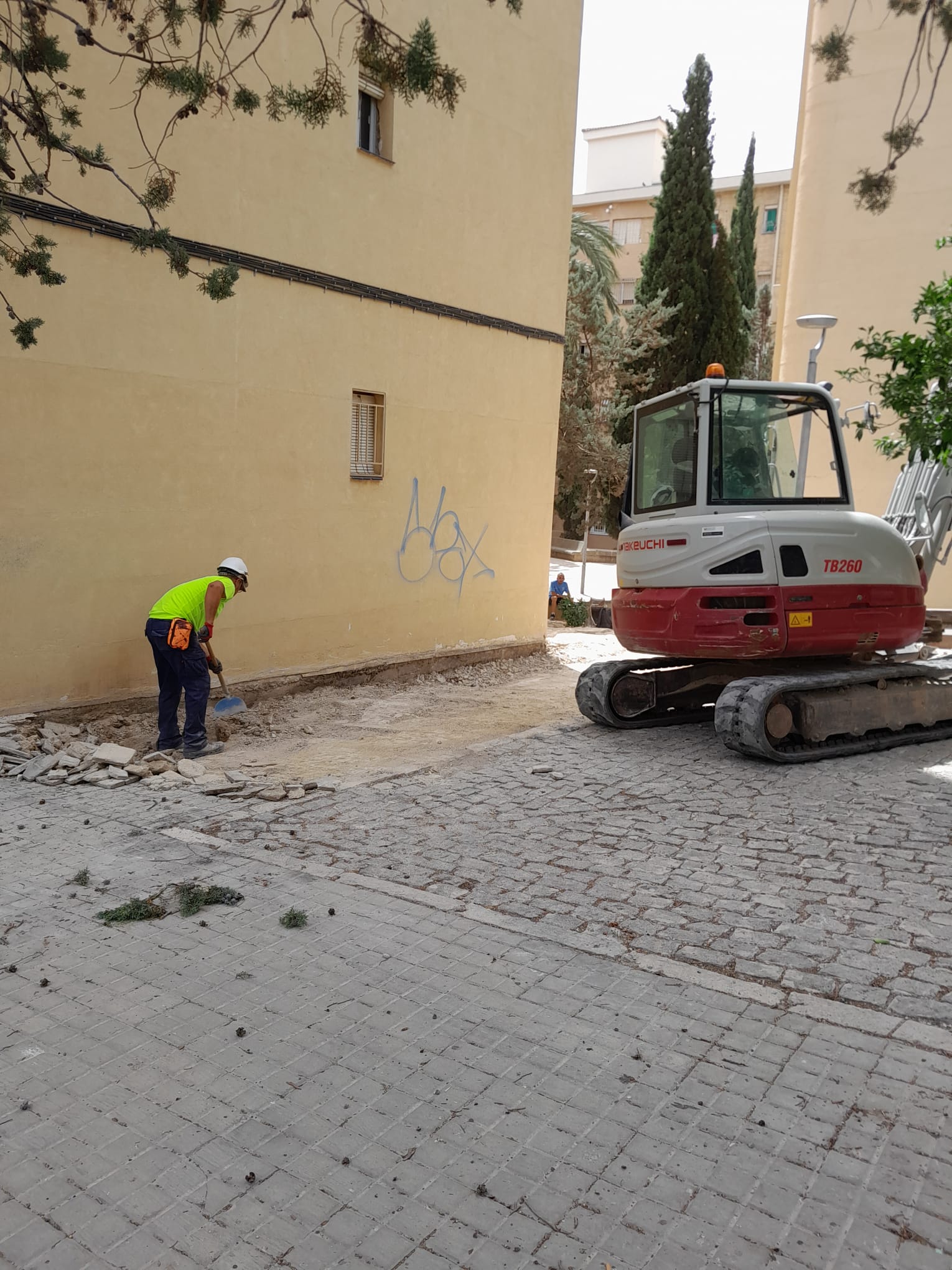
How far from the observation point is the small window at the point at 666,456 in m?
8.50

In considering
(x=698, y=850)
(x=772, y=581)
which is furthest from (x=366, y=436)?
(x=698, y=850)

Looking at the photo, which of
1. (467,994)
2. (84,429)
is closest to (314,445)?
(84,429)

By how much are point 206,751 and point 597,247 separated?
2400 cm

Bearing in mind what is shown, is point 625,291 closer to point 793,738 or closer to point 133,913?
point 793,738

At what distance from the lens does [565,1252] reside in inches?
108

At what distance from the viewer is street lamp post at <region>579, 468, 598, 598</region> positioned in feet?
68.6

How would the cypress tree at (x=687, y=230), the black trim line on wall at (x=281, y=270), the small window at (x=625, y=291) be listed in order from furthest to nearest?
the small window at (x=625, y=291), the cypress tree at (x=687, y=230), the black trim line on wall at (x=281, y=270)

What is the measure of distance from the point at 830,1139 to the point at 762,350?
3756 cm

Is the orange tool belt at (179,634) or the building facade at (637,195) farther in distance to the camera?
the building facade at (637,195)

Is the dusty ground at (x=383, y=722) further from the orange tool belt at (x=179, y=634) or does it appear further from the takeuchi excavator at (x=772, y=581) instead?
the takeuchi excavator at (x=772, y=581)

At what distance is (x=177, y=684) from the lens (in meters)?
8.57

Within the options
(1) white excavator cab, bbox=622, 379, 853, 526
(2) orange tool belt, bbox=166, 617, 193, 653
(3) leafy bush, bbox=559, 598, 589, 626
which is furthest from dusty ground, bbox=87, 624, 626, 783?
(3) leafy bush, bbox=559, 598, 589, 626

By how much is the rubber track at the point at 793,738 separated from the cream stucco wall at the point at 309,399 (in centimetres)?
494

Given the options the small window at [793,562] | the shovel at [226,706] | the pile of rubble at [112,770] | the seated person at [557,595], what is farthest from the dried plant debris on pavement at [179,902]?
the seated person at [557,595]
